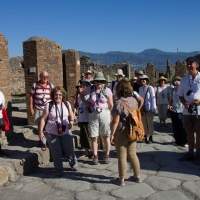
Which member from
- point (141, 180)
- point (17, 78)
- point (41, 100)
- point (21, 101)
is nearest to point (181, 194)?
point (141, 180)

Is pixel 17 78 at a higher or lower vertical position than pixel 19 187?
higher

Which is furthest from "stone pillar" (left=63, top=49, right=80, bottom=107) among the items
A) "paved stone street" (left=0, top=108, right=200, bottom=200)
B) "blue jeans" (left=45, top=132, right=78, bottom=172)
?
"blue jeans" (left=45, top=132, right=78, bottom=172)

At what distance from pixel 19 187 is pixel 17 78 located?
88.6ft

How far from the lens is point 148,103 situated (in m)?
6.68

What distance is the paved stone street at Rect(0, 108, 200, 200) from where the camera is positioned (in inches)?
152

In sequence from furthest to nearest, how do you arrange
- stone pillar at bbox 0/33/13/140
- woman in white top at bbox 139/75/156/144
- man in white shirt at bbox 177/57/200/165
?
woman in white top at bbox 139/75/156/144
stone pillar at bbox 0/33/13/140
man in white shirt at bbox 177/57/200/165

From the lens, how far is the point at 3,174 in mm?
4363

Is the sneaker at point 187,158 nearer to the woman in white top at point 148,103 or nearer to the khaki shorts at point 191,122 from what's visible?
the khaki shorts at point 191,122

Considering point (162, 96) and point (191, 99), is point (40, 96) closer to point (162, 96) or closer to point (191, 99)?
point (191, 99)

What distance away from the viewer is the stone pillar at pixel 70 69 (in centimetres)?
1151

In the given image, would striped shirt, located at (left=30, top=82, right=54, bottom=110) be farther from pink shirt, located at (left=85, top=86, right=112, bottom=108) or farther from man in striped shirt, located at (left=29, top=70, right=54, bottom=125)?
pink shirt, located at (left=85, top=86, right=112, bottom=108)

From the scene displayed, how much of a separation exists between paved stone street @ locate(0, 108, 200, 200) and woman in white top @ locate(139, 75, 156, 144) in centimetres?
93

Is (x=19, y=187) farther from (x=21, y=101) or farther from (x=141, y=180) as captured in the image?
(x=21, y=101)

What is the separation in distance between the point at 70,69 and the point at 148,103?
5.71 metres
